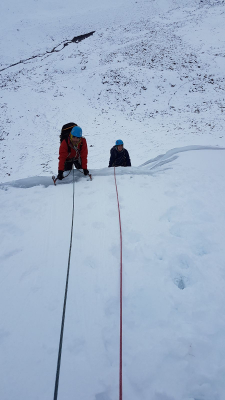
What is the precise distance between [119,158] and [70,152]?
1938 mm

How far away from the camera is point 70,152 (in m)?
4.57

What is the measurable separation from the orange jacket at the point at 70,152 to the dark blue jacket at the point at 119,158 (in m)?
1.43

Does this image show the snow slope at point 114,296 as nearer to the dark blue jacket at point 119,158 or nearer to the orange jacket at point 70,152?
the orange jacket at point 70,152

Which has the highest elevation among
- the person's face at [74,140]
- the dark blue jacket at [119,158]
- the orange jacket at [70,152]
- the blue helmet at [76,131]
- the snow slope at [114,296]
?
the blue helmet at [76,131]

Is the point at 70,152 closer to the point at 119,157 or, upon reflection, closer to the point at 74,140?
the point at 74,140

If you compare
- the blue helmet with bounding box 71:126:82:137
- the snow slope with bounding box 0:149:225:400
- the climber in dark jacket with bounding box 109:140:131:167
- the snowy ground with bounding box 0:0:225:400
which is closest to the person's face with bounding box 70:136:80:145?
the blue helmet with bounding box 71:126:82:137

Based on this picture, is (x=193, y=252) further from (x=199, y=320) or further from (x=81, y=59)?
(x=81, y=59)

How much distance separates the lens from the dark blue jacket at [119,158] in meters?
5.96

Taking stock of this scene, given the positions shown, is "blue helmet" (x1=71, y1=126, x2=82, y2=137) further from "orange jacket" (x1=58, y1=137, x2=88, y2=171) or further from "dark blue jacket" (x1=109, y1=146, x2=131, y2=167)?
"dark blue jacket" (x1=109, y1=146, x2=131, y2=167)

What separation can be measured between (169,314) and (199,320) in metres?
0.31

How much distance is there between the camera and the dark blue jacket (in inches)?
235


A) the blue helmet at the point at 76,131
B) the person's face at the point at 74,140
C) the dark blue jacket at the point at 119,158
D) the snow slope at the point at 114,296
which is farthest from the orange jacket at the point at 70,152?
the dark blue jacket at the point at 119,158

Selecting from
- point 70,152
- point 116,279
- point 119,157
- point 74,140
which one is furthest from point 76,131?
point 116,279

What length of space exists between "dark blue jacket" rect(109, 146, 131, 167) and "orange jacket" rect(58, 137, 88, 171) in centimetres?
143
